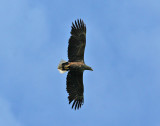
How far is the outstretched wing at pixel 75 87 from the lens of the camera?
89.6ft

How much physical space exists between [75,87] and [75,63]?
1.28m

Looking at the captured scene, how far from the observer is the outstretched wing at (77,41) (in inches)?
1060

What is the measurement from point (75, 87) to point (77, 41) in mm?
2328

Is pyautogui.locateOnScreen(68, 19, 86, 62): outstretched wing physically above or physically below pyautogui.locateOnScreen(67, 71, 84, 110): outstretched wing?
above

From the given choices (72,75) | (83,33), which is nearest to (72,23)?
(83,33)

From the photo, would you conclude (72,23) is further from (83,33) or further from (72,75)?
(72,75)

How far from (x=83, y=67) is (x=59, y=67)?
3.90 feet

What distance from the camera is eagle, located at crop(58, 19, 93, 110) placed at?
27.0m

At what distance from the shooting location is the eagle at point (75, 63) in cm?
2697

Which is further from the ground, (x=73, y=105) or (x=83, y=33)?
(x=83, y=33)

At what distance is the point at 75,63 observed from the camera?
27.0 metres

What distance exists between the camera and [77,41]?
1062 inches

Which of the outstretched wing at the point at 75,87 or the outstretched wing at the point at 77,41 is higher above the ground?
the outstretched wing at the point at 77,41

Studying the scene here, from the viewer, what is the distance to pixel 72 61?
27141mm
